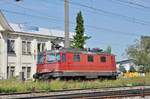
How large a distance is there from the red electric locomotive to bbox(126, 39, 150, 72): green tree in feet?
102

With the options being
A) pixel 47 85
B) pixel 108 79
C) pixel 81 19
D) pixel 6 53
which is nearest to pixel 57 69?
pixel 47 85

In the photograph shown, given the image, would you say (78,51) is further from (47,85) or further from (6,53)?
(6,53)

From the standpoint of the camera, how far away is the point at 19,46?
123ft

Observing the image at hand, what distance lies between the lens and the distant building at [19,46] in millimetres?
35375

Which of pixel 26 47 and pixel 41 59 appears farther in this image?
pixel 26 47

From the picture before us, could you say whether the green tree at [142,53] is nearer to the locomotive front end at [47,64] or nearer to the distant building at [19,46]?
the distant building at [19,46]

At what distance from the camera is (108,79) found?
2877cm

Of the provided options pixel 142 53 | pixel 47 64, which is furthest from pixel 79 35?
pixel 142 53

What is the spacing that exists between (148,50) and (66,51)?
38.1m

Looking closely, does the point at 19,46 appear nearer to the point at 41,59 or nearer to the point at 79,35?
the point at 79,35

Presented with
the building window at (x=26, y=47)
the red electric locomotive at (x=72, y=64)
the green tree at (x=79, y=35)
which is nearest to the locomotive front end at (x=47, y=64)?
the red electric locomotive at (x=72, y=64)

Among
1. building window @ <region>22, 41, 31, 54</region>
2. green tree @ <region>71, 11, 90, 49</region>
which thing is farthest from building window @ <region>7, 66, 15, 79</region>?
green tree @ <region>71, 11, 90, 49</region>

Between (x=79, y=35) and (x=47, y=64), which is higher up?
(x=79, y=35)

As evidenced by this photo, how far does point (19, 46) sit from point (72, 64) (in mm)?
14744
